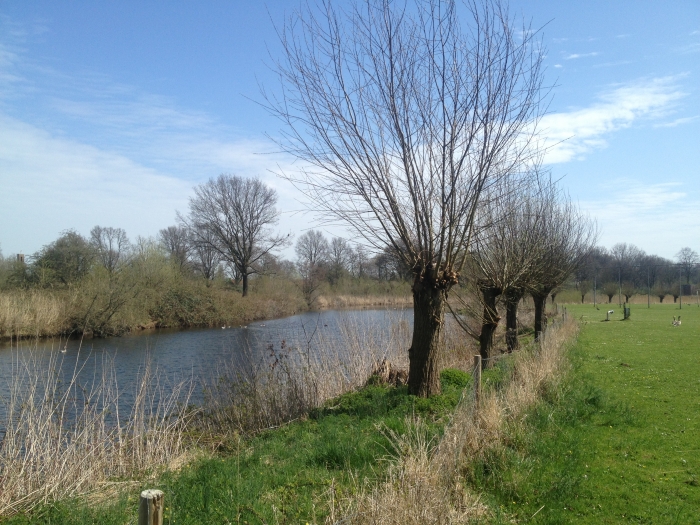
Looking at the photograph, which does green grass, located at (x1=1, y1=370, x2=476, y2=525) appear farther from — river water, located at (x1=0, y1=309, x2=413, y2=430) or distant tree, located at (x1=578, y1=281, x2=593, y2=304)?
distant tree, located at (x1=578, y1=281, x2=593, y2=304)

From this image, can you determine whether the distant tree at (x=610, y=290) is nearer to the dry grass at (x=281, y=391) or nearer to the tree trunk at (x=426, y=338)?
the dry grass at (x=281, y=391)

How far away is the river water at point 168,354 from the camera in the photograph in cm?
1015

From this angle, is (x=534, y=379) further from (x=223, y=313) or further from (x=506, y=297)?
(x=223, y=313)

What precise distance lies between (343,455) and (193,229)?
4481 centimetres

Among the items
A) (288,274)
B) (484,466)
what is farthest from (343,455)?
(288,274)

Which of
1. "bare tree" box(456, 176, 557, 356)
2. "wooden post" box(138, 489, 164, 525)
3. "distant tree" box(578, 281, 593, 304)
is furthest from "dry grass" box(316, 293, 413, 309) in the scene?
"distant tree" box(578, 281, 593, 304)

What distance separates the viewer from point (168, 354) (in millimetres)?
19141

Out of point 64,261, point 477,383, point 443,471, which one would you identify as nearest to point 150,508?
point 443,471

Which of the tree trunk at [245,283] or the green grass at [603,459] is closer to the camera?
the green grass at [603,459]

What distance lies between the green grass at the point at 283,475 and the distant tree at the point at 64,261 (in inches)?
933

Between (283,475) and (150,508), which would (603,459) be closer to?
(283,475)

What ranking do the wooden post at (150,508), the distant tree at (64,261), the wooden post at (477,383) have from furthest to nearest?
the distant tree at (64,261), the wooden post at (477,383), the wooden post at (150,508)

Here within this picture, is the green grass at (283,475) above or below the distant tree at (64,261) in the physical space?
below

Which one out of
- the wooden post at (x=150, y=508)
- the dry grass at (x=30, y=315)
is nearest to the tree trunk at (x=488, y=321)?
the wooden post at (x=150, y=508)
